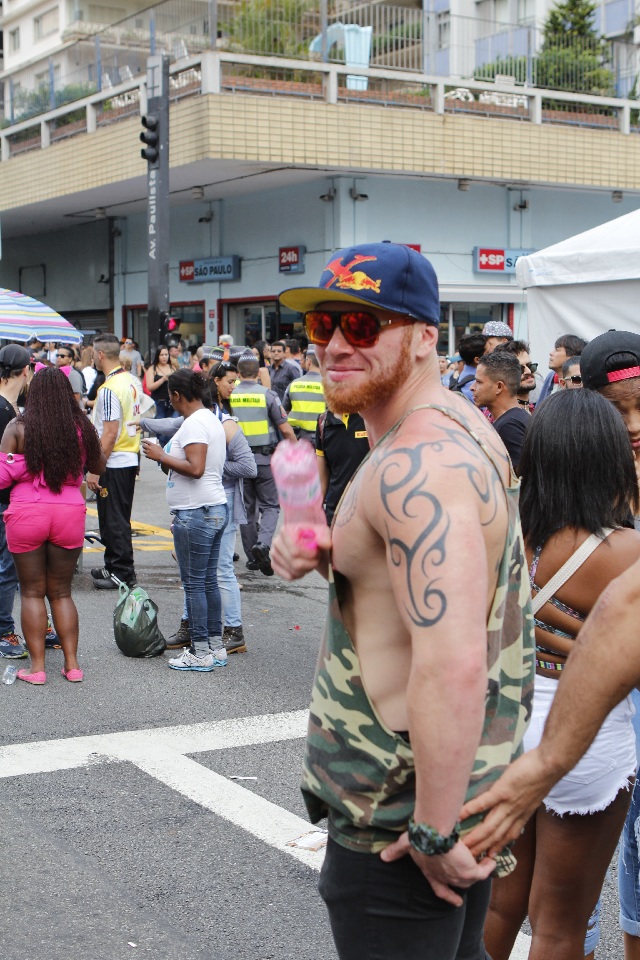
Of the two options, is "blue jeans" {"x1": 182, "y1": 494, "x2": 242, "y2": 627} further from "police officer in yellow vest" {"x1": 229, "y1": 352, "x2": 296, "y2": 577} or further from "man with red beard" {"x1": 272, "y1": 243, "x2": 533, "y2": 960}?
"man with red beard" {"x1": 272, "y1": 243, "x2": 533, "y2": 960}

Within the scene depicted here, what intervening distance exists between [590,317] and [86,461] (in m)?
4.61

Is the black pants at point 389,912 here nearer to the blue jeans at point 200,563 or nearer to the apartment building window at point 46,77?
the blue jeans at point 200,563

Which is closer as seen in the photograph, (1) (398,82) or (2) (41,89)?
(1) (398,82)

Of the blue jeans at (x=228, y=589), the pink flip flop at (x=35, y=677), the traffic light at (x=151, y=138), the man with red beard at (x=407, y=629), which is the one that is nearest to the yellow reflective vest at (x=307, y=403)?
the blue jeans at (x=228, y=589)

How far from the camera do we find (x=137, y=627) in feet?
24.5

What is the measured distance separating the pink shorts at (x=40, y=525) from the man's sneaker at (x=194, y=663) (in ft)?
3.42

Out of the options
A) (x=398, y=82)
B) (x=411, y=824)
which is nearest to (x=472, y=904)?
(x=411, y=824)

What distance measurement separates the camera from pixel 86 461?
718 centimetres

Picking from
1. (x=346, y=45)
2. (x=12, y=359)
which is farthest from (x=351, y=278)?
(x=346, y=45)

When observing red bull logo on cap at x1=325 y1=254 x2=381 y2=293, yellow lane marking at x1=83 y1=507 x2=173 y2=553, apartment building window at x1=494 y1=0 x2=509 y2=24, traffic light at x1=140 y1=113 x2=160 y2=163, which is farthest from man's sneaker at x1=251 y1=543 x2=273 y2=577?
apartment building window at x1=494 y1=0 x2=509 y2=24

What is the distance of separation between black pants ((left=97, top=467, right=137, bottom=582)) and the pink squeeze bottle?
735 cm

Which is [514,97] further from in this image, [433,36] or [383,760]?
[383,760]

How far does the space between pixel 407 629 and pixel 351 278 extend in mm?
705

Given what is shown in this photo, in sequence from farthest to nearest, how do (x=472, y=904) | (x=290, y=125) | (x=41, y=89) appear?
(x=41, y=89) < (x=290, y=125) < (x=472, y=904)
